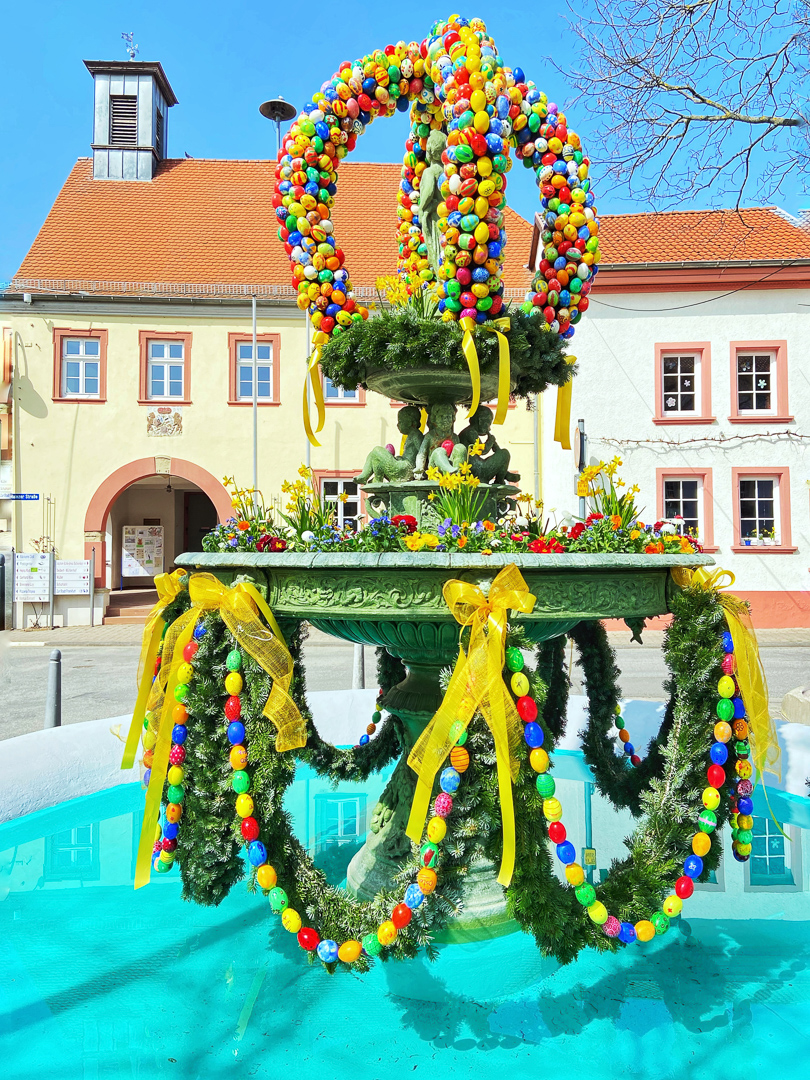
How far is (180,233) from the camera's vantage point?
18.7 meters

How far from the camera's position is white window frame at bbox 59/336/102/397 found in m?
16.8

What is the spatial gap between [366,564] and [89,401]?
16030mm

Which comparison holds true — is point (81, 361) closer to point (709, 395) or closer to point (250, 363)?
point (250, 363)

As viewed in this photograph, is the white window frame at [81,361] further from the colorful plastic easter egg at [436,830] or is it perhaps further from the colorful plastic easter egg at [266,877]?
the colorful plastic easter egg at [436,830]

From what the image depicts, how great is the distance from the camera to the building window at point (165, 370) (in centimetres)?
1702

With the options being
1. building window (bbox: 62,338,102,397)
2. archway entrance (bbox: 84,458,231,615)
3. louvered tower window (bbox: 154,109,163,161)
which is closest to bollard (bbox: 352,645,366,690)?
archway entrance (bbox: 84,458,231,615)

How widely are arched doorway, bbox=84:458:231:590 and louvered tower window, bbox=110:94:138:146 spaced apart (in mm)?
8699

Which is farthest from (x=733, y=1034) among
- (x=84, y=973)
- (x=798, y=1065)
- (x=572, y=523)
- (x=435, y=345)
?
(x=435, y=345)

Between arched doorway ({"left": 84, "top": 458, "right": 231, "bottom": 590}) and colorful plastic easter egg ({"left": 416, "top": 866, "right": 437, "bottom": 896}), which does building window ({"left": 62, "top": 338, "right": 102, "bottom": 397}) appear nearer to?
arched doorway ({"left": 84, "top": 458, "right": 231, "bottom": 590})

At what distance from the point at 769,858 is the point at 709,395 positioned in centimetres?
1312

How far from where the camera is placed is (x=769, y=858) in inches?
159

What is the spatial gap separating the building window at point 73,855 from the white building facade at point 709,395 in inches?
484

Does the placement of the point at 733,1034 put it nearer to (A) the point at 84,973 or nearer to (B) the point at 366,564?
(B) the point at 366,564

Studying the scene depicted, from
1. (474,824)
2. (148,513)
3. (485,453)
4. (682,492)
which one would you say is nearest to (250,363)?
(148,513)
